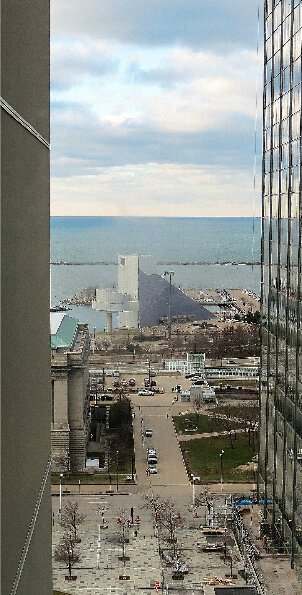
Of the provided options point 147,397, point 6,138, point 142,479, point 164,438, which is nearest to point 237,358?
point 147,397

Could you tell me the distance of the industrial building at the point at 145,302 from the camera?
264ft

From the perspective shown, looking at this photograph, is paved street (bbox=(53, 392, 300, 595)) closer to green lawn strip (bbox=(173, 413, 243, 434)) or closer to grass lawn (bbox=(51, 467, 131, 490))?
grass lawn (bbox=(51, 467, 131, 490))

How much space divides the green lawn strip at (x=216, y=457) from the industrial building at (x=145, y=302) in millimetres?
40142

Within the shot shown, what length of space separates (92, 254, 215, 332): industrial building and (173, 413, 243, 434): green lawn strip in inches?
1379

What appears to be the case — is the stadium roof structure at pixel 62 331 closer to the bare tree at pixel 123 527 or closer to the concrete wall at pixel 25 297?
the bare tree at pixel 123 527

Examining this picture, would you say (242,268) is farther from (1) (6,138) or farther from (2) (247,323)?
(1) (6,138)

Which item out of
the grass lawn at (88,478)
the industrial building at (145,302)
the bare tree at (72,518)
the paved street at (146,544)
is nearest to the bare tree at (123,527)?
the paved street at (146,544)

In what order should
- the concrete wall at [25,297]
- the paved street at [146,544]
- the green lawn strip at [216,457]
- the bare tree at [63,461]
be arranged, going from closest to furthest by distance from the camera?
the concrete wall at [25,297] → the paved street at [146,544] → the green lawn strip at [216,457] → the bare tree at [63,461]

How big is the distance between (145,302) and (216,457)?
44294 millimetres

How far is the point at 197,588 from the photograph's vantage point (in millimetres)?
23016

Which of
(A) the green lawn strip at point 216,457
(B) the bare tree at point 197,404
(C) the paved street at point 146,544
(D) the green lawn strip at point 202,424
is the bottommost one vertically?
(C) the paved street at point 146,544

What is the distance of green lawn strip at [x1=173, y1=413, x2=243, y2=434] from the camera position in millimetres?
41750

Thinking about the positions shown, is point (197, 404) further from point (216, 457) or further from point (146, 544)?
point (146, 544)

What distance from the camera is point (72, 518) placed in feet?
91.2
